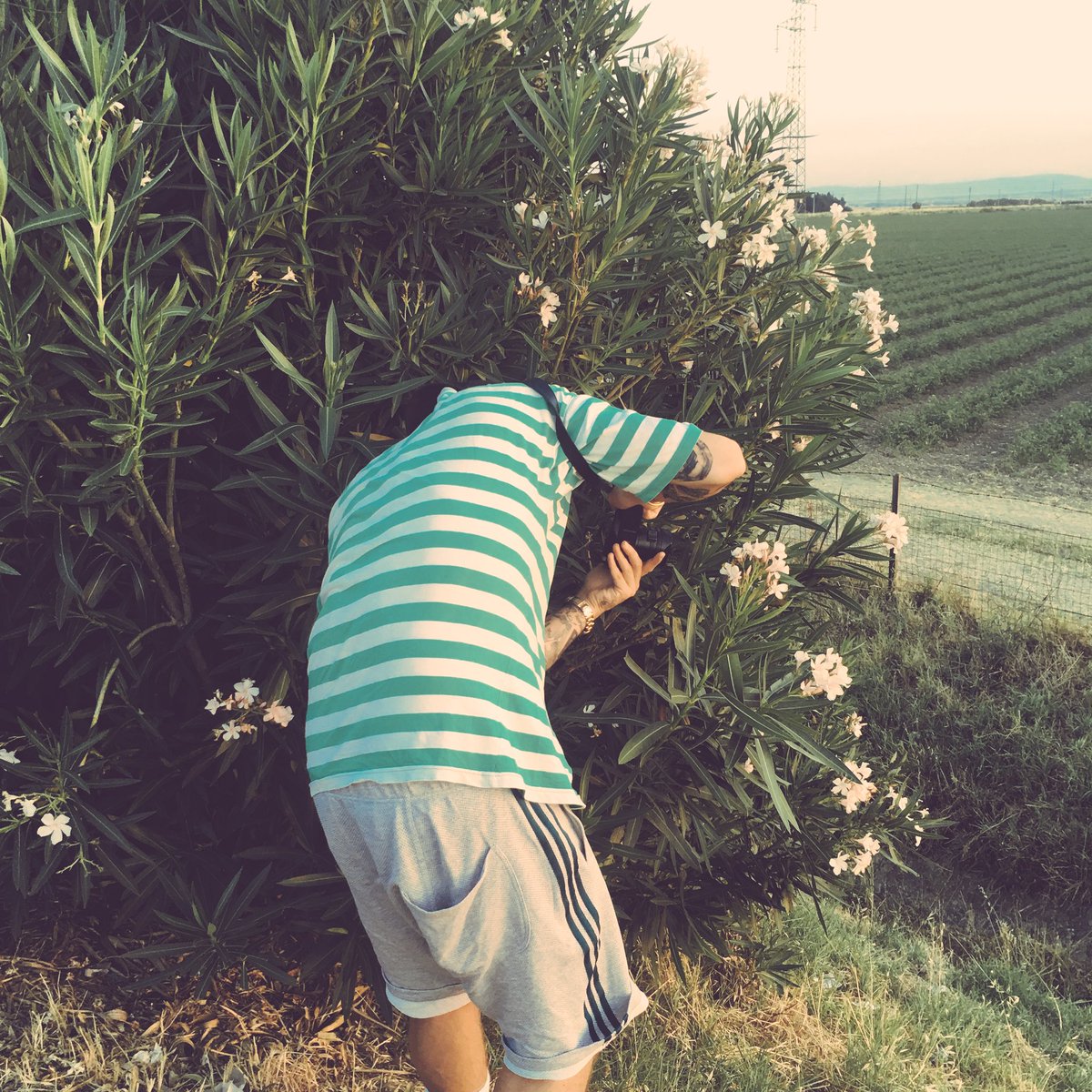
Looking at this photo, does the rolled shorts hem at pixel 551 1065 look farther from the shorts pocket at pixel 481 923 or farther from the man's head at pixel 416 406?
the man's head at pixel 416 406

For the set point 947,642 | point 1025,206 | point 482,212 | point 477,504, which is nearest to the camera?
point 477,504

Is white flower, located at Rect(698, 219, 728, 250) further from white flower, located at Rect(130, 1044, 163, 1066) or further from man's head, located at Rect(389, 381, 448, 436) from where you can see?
white flower, located at Rect(130, 1044, 163, 1066)

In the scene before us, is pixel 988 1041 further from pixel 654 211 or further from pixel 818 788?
pixel 654 211

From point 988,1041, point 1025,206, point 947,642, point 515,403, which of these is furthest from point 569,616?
point 1025,206

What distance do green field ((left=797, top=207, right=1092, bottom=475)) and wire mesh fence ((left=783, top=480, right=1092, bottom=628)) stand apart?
200 centimetres

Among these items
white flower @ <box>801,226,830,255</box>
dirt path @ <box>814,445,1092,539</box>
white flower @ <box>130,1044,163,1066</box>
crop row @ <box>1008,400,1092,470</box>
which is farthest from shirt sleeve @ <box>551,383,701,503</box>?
crop row @ <box>1008,400,1092,470</box>

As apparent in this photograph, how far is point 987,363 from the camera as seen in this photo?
71.5ft

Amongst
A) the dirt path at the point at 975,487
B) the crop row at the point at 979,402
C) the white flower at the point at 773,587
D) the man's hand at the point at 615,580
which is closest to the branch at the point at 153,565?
the man's hand at the point at 615,580

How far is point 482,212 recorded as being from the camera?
2.97 meters

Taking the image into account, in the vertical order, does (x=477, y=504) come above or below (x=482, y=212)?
below

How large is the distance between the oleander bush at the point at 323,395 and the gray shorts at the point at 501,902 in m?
0.84

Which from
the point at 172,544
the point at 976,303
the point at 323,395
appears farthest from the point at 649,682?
the point at 976,303

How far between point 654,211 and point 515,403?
1.39 m

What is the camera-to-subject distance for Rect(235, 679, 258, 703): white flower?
2605mm
